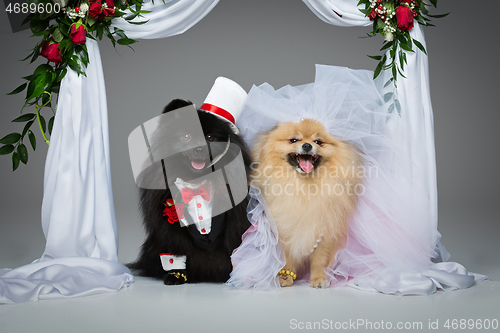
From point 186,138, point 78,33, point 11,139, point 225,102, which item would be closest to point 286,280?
point 186,138

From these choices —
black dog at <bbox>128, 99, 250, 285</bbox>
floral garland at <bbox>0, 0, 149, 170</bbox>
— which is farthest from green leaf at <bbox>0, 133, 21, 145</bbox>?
black dog at <bbox>128, 99, 250, 285</bbox>

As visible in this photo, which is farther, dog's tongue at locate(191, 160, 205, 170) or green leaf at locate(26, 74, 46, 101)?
green leaf at locate(26, 74, 46, 101)

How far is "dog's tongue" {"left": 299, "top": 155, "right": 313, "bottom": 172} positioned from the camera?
302 cm

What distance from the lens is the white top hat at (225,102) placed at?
316cm

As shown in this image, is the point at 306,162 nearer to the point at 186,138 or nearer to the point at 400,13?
the point at 186,138

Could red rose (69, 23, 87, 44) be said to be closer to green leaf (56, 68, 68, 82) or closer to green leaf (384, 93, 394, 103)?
green leaf (56, 68, 68, 82)

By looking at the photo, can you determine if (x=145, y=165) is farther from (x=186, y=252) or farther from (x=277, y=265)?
(x=277, y=265)

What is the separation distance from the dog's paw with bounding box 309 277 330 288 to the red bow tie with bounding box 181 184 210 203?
830 millimetres

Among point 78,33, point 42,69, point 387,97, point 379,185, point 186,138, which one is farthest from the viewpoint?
point 387,97

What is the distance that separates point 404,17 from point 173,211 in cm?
202

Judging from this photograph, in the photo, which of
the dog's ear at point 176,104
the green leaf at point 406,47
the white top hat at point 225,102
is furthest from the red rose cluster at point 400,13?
the dog's ear at point 176,104

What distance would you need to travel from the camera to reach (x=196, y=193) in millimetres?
3062

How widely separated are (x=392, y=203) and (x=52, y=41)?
8.13 feet

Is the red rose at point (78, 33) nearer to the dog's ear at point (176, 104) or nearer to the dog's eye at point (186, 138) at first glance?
the dog's ear at point (176, 104)
